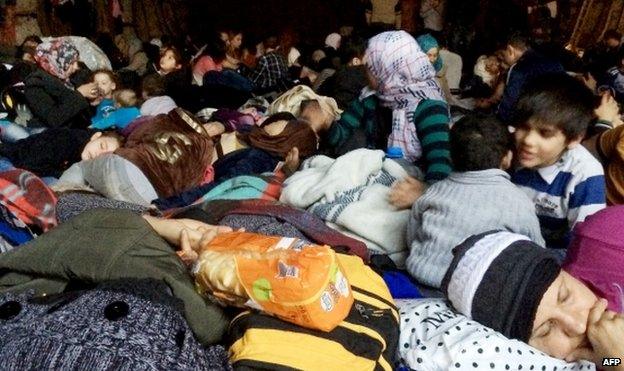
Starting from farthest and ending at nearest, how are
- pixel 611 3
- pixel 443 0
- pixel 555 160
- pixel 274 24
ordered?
pixel 274 24
pixel 443 0
pixel 611 3
pixel 555 160

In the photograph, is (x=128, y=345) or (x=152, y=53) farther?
(x=152, y=53)

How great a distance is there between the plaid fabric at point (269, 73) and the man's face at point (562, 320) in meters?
3.69

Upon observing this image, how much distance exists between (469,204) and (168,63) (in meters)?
3.79

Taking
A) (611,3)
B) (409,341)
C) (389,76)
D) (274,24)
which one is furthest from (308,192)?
(274,24)

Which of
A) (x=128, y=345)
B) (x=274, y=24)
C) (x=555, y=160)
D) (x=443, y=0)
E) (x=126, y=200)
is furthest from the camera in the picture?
(x=274, y=24)

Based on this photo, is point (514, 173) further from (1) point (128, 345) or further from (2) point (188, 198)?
(1) point (128, 345)

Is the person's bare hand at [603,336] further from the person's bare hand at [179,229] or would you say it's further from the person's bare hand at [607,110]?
the person's bare hand at [607,110]

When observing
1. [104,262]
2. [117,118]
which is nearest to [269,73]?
[117,118]

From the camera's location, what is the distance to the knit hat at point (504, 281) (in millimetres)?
1300

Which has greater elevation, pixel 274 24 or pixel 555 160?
pixel 555 160

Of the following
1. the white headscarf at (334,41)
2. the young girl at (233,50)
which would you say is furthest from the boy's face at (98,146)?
the white headscarf at (334,41)

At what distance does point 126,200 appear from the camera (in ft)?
8.00

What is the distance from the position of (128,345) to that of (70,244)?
421 mm

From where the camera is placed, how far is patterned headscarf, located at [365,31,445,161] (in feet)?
8.46
